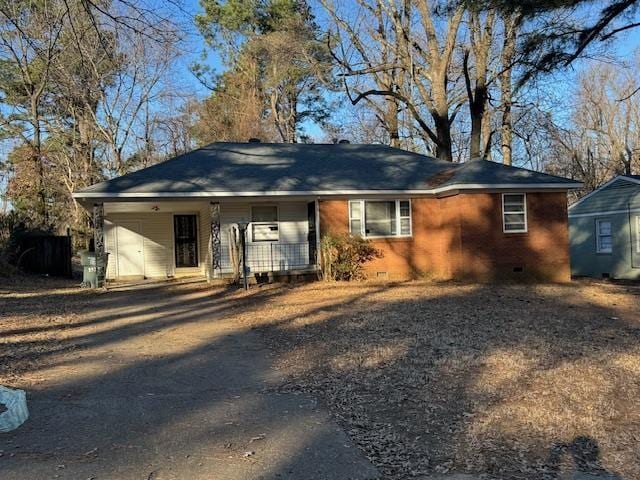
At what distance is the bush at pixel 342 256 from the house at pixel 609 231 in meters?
12.1

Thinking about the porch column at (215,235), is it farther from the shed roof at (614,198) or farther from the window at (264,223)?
the shed roof at (614,198)

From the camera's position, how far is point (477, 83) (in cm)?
2456

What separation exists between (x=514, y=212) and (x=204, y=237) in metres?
10.1

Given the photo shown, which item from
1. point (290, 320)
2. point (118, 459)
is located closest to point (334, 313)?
point (290, 320)

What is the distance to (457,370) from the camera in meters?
6.09

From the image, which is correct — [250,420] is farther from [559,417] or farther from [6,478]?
[559,417]

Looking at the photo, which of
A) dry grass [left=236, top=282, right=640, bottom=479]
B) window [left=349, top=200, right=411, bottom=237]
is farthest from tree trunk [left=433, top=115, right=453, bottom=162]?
dry grass [left=236, top=282, right=640, bottom=479]

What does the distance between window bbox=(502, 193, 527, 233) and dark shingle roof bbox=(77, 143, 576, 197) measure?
510 millimetres

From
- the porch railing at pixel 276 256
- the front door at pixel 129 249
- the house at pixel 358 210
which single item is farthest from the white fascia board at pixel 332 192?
the front door at pixel 129 249

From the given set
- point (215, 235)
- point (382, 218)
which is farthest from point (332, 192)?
point (215, 235)

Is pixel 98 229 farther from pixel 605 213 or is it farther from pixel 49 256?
pixel 605 213

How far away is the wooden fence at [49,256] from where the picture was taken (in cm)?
2097

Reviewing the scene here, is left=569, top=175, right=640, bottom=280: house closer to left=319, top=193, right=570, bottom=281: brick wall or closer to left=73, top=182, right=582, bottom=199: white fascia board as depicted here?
left=319, top=193, right=570, bottom=281: brick wall

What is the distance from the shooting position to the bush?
52.5ft
